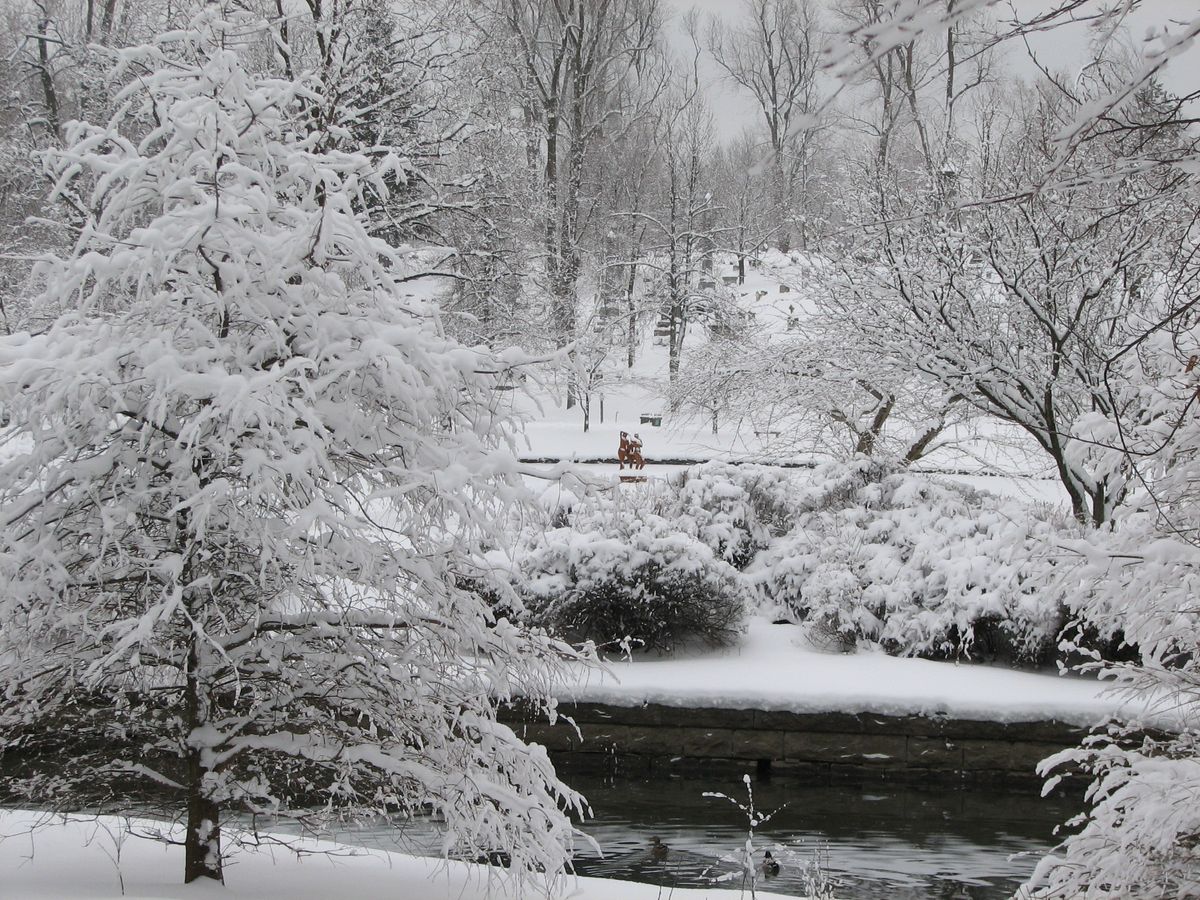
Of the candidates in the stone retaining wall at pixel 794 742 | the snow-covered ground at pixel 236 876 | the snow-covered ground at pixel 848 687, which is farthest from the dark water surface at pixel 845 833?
the snow-covered ground at pixel 236 876

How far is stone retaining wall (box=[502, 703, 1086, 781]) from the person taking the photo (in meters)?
8.23

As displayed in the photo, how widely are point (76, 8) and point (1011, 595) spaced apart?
976 inches

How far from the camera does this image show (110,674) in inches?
162

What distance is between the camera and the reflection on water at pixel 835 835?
6.36 m

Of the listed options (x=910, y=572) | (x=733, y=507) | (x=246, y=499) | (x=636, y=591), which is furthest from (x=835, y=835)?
(x=733, y=507)

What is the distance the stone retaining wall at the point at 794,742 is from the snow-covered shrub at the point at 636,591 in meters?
1.41

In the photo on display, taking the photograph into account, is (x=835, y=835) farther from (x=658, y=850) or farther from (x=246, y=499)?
(x=246, y=499)

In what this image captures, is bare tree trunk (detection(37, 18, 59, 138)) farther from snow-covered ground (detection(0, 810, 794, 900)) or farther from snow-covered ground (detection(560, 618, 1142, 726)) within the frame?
snow-covered ground (detection(0, 810, 794, 900))

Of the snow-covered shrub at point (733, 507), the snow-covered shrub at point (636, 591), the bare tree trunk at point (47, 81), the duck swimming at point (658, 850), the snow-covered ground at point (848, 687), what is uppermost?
the bare tree trunk at point (47, 81)

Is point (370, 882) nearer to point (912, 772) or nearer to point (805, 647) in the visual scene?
point (912, 772)

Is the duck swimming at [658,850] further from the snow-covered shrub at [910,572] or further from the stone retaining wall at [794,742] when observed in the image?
the snow-covered shrub at [910,572]

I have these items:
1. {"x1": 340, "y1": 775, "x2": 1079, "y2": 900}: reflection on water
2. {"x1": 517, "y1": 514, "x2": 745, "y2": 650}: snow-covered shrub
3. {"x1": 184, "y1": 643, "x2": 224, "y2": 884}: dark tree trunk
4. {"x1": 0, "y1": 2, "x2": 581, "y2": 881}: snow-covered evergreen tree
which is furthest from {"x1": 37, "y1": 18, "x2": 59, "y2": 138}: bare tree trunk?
{"x1": 184, "y1": 643, "x2": 224, "y2": 884}: dark tree trunk

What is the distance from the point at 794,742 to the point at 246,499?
5.69 m

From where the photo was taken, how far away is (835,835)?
714cm
